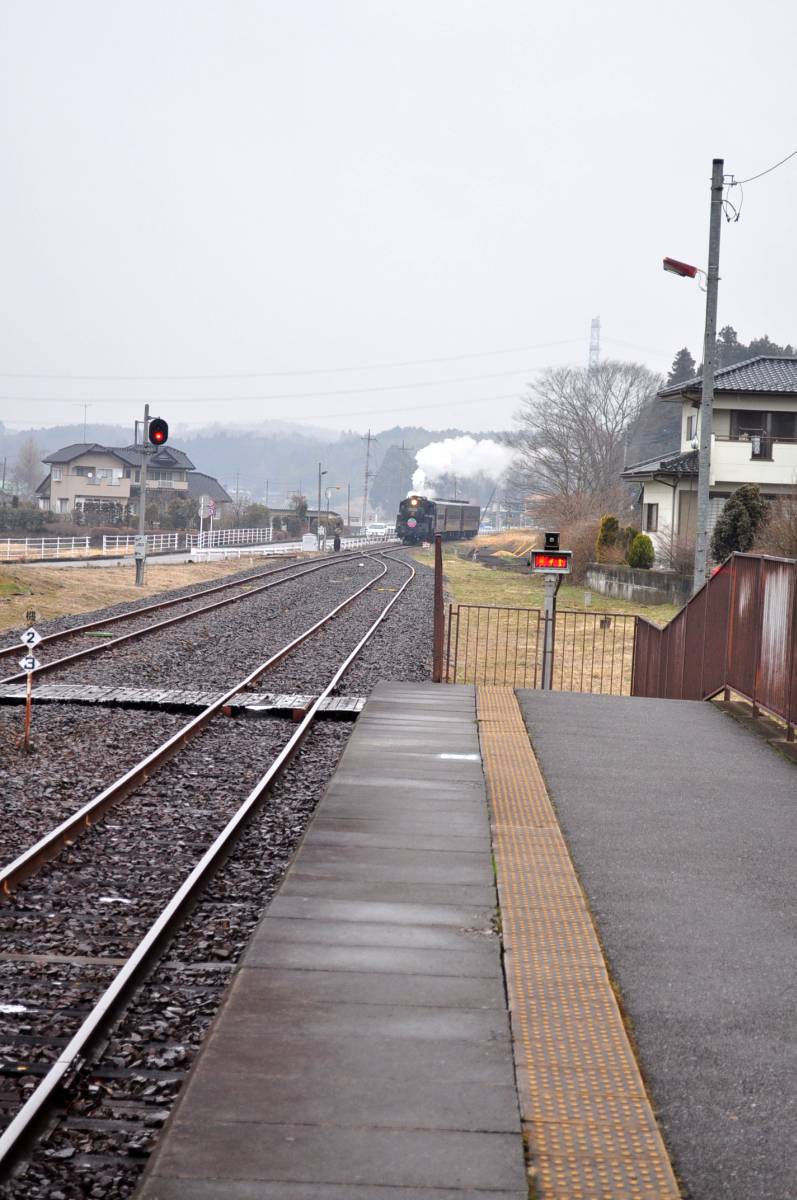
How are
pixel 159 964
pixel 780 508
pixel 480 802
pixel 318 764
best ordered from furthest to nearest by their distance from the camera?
pixel 780 508 < pixel 318 764 < pixel 480 802 < pixel 159 964

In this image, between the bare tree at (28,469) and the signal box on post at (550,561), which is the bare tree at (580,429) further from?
the bare tree at (28,469)

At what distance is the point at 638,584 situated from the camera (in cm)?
3466

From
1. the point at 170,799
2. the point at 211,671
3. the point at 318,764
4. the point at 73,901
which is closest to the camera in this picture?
the point at 73,901

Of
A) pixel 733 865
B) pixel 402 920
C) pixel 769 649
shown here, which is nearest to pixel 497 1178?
pixel 402 920

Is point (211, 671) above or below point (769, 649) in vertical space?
below

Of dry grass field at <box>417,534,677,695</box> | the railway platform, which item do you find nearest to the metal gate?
dry grass field at <box>417,534,677,695</box>

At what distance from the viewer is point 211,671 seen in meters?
16.5

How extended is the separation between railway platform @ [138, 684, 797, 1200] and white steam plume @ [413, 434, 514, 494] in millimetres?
109416

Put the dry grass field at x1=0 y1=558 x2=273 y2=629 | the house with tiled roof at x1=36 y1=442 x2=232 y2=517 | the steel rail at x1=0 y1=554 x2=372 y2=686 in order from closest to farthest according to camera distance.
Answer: the steel rail at x1=0 y1=554 x2=372 y2=686
the dry grass field at x1=0 y1=558 x2=273 y2=629
the house with tiled roof at x1=36 y1=442 x2=232 y2=517

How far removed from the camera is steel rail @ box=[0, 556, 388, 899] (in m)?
6.93

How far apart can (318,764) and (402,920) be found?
495 centimetres

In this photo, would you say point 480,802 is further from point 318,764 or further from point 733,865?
point 318,764

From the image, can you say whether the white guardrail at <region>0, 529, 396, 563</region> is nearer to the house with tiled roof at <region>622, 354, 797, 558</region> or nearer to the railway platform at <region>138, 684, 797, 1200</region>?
the house with tiled roof at <region>622, 354, 797, 558</region>

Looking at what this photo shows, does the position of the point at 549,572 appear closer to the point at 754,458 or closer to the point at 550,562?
the point at 550,562
